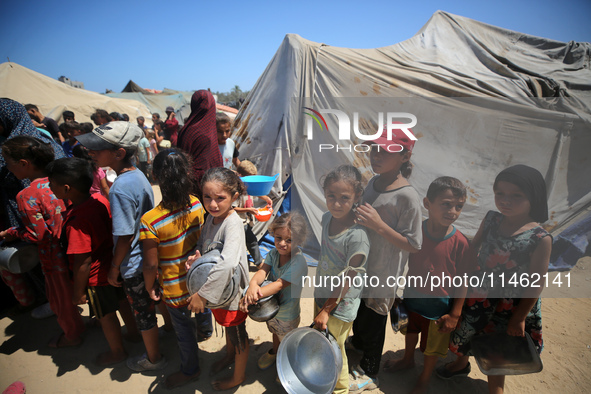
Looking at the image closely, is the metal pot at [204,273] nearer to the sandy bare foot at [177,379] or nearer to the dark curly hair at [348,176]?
the dark curly hair at [348,176]

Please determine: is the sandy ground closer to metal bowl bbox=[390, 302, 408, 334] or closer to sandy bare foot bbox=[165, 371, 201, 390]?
sandy bare foot bbox=[165, 371, 201, 390]

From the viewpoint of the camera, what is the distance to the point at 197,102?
277 cm

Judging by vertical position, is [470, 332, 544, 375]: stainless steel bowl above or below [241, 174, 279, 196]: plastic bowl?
below

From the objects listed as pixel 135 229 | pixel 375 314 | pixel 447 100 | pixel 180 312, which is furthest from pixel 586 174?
pixel 135 229

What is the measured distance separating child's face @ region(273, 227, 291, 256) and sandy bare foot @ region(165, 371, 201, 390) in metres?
1.26

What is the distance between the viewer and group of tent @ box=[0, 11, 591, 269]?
165 centimetres

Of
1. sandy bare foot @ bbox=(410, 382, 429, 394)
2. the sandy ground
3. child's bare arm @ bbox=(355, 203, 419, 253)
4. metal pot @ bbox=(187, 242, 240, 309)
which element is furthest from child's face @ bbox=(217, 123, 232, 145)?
sandy bare foot @ bbox=(410, 382, 429, 394)

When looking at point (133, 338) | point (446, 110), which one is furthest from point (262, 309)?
point (446, 110)

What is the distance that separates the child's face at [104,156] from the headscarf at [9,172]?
0.96m

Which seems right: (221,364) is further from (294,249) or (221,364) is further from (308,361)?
(294,249)

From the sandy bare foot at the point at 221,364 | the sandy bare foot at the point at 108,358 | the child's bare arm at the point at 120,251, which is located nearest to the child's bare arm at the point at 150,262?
the child's bare arm at the point at 120,251

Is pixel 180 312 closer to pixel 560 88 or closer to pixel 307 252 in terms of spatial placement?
pixel 307 252

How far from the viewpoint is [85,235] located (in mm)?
1857

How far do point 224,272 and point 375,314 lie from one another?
112 centimetres
